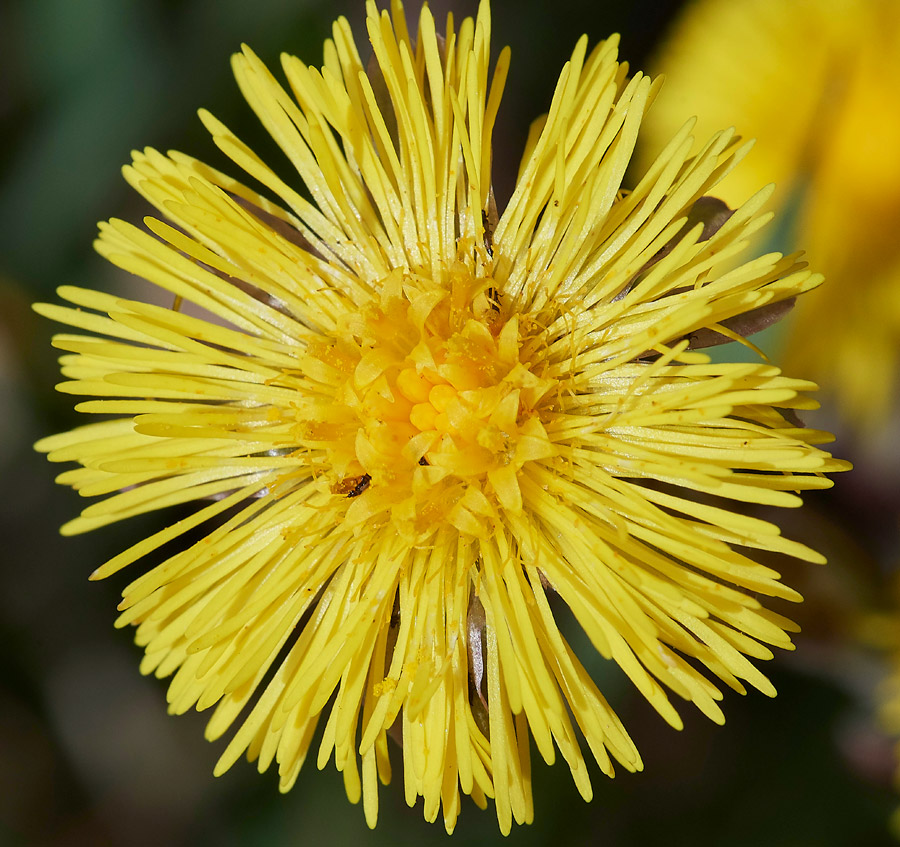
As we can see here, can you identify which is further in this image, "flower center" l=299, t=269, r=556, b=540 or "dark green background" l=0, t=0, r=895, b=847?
"dark green background" l=0, t=0, r=895, b=847

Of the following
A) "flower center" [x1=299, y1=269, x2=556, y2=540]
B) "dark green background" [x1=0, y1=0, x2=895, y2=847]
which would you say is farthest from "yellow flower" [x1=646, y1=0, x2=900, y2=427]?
"flower center" [x1=299, y1=269, x2=556, y2=540]

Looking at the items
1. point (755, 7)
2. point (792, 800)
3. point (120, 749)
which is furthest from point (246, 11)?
point (792, 800)

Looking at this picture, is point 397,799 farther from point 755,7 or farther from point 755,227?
point 755,7

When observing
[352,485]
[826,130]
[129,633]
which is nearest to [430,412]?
[352,485]

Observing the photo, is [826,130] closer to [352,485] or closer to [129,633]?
[352,485]

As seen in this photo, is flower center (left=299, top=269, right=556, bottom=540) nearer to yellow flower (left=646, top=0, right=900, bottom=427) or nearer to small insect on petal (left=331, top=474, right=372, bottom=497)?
small insect on petal (left=331, top=474, right=372, bottom=497)


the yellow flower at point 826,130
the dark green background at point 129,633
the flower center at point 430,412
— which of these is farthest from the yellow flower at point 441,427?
the dark green background at point 129,633
